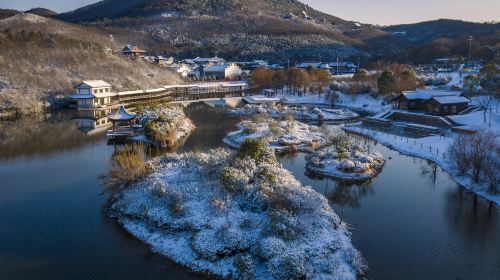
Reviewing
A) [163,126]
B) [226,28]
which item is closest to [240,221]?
[163,126]

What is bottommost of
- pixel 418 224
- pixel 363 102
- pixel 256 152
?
pixel 418 224

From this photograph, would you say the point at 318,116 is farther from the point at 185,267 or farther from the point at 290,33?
the point at 290,33

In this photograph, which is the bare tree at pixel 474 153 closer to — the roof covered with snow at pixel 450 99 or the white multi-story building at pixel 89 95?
the roof covered with snow at pixel 450 99

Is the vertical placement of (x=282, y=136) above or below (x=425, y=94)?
below

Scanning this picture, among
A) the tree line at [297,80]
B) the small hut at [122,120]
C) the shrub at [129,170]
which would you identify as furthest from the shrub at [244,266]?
the tree line at [297,80]

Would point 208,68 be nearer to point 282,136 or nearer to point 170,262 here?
point 282,136

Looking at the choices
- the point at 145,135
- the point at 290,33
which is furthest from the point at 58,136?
the point at 290,33
